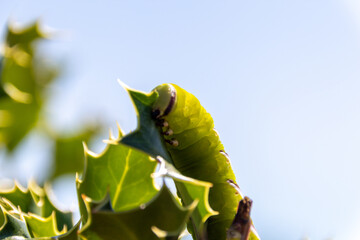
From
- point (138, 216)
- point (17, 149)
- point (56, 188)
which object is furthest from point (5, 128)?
point (138, 216)

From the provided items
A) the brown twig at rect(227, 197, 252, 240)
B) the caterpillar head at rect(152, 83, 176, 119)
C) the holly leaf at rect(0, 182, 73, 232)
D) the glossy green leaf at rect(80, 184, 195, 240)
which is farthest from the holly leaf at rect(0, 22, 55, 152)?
the brown twig at rect(227, 197, 252, 240)

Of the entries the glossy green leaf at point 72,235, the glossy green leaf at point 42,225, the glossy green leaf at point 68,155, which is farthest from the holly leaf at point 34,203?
the glossy green leaf at point 68,155

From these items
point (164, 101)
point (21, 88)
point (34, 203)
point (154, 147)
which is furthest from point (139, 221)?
point (21, 88)

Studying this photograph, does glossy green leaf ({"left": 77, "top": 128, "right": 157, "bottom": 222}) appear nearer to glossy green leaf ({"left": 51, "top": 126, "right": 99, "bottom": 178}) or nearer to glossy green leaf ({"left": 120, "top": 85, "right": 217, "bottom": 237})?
glossy green leaf ({"left": 120, "top": 85, "right": 217, "bottom": 237})

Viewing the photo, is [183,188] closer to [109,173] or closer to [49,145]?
[109,173]

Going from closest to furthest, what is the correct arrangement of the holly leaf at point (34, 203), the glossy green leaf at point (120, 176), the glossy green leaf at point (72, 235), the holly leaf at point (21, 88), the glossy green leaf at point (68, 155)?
1. the glossy green leaf at point (72, 235)
2. the glossy green leaf at point (120, 176)
3. the holly leaf at point (34, 203)
4. the holly leaf at point (21, 88)
5. the glossy green leaf at point (68, 155)

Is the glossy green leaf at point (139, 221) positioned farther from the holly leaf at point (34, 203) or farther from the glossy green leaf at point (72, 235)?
the holly leaf at point (34, 203)
